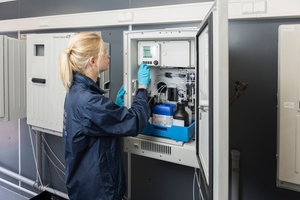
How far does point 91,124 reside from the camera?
1080mm

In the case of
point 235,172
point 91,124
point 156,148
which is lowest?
point 235,172

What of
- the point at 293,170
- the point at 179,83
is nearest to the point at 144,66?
the point at 179,83

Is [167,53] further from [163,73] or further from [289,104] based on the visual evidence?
[289,104]

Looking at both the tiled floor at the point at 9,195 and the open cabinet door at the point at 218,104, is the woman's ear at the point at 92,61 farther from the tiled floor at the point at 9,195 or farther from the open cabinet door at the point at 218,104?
the tiled floor at the point at 9,195

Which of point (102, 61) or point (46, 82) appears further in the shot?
point (46, 82)

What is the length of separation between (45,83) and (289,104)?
164 cm

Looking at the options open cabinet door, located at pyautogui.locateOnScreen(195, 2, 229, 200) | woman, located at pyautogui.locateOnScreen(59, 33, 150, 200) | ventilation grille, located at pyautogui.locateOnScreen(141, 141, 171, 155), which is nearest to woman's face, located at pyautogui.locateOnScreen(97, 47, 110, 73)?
woman, located at pyautogui.locateOnScreen(59, 33, 150, 200)

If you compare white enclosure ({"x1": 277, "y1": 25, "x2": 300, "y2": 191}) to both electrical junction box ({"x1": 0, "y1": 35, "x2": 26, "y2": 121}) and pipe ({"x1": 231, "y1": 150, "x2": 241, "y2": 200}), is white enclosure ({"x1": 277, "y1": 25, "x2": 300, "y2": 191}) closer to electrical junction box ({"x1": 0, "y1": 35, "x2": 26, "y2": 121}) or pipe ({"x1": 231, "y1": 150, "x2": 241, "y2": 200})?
pipe ({"x1": 231, "y1": 150, "x2": 241, "y2": 200})

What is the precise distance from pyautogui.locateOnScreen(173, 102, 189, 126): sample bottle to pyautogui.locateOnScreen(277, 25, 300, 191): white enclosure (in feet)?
1.50

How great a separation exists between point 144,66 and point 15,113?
134 centimetres

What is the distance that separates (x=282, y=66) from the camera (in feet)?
3.37

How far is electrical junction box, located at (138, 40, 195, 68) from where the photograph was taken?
1.27m

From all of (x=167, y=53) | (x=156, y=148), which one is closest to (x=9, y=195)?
(x=156, y=148)

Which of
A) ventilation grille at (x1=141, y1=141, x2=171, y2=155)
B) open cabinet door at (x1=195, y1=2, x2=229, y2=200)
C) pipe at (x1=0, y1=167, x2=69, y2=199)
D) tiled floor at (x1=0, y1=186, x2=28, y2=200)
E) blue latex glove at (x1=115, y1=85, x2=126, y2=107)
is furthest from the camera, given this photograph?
tiled floor at (x1=0, y1=186, x2=28, y2=200)
